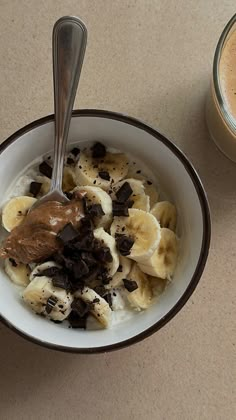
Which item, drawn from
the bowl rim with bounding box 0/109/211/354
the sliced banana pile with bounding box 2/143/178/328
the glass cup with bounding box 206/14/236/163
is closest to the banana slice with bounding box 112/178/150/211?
the sliced banana pile with bounding box 2/143/178/328

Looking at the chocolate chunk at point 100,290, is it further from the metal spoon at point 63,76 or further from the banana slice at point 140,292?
the metal spoon at point 63,76

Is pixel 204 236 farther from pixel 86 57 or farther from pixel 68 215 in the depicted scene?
pixel 86 57

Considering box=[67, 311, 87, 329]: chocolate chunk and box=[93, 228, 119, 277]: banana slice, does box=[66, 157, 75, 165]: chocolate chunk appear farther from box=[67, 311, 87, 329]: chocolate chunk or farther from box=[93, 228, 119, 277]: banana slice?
box=[67, 311, 87, 329]: chocolate chunk

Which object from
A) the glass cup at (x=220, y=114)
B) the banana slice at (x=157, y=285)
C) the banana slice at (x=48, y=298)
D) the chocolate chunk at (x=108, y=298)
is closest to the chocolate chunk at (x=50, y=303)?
the banana slice at (x=48, y=298)

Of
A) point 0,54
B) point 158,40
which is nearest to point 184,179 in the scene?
point 158,40

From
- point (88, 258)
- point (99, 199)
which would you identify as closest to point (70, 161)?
point (99, 199)

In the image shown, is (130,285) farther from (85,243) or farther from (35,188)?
(35,188)
